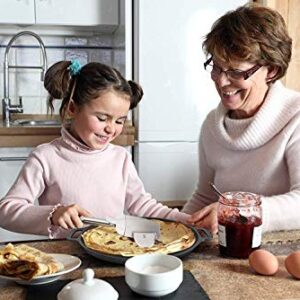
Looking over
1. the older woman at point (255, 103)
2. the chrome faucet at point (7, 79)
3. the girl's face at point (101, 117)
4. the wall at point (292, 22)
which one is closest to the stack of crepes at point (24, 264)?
the girl's face at point (101, 117)

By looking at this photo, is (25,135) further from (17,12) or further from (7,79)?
(17,12)

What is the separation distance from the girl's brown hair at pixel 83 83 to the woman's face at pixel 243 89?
28cm

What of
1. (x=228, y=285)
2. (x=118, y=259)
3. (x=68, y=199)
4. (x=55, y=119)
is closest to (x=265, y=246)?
(x=228, y=285)

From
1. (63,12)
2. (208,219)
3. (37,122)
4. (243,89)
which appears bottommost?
(37,122)

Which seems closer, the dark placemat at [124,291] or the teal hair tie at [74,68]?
the dark placemat at [124,291]

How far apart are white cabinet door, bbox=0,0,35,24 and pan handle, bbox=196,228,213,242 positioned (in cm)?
198

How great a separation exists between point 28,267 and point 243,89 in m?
0.88

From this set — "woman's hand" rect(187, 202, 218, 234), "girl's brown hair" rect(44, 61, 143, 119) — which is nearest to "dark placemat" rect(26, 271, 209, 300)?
"woman's hand" rect(187, 202, 218, 234)

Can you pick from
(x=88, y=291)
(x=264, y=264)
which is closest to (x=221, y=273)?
(x=264, y=264)

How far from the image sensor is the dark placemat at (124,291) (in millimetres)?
899

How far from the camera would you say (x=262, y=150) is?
5.08 ft

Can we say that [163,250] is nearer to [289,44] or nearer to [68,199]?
[68,199]

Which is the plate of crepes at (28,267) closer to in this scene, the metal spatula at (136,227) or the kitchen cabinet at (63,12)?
the metal spatula at (136,227)

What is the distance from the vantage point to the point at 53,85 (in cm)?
154
